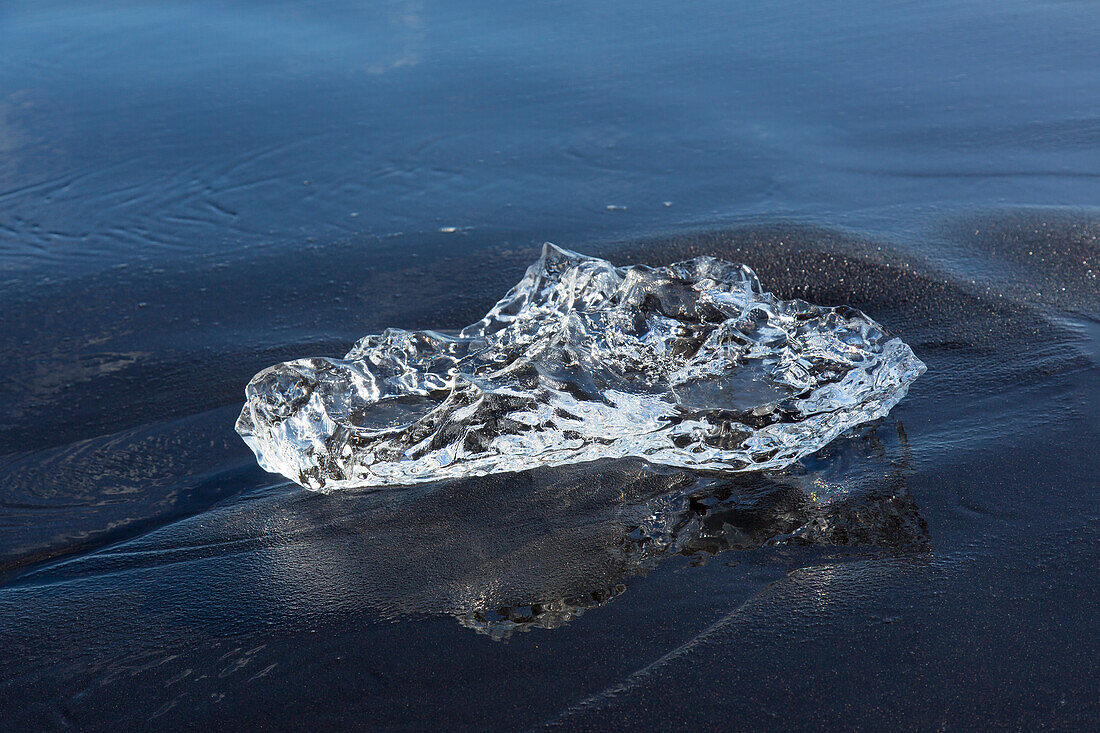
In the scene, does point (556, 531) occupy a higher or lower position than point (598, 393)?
lower

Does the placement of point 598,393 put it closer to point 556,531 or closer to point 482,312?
point 556,531

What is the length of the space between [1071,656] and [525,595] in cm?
106

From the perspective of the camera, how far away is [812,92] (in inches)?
204

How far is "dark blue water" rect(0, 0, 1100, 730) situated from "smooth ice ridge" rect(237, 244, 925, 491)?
101 mm

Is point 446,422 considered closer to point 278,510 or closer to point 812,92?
point 278,510

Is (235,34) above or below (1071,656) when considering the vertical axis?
above

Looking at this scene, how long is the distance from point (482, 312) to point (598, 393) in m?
1.03

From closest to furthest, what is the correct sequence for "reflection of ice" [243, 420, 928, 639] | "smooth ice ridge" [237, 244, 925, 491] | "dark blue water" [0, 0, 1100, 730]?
1. "dark blue water" [0, 0, 1100, 730]
2. "reflection of ice" [243, 420, 928, 639]
3. "smooth ice ridge" [237, 244, 925, 491]

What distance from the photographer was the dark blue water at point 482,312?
5.63 ft


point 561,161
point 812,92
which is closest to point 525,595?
point 561,161

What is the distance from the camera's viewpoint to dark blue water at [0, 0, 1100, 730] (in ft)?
5.63

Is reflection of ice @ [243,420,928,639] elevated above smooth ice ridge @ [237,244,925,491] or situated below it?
below

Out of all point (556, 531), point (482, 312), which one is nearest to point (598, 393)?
point (556, 531)

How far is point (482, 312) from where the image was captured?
3.35 meters
